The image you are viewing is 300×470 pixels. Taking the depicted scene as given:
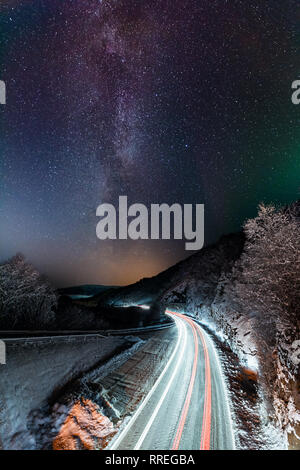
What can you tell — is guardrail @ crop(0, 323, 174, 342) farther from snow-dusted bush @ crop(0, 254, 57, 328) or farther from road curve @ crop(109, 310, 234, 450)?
road curve @ crop(109, 310, 234, 450)

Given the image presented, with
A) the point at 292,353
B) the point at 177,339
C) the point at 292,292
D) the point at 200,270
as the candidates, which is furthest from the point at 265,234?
the point at 200,270

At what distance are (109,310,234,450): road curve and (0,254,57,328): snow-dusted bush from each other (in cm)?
2018

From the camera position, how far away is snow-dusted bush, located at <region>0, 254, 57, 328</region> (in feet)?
72.8

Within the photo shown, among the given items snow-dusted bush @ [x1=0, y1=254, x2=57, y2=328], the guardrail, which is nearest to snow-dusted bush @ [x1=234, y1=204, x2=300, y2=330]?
the guardrail

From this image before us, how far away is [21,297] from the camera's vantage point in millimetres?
23688

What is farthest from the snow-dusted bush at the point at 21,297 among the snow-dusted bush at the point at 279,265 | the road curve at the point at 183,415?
the snow-dusted bush at the point at 279,265

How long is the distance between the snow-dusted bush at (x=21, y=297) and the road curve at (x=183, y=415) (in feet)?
66.2

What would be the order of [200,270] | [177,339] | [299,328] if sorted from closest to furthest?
[299,328] → [177,339] → [200,270]

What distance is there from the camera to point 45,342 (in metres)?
13.9

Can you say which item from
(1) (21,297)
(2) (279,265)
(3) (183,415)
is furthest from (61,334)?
(2) (279,265)

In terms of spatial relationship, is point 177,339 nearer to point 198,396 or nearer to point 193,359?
point 193,359

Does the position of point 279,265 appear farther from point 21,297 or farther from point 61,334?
point 21,297

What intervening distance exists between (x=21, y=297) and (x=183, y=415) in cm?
2415
